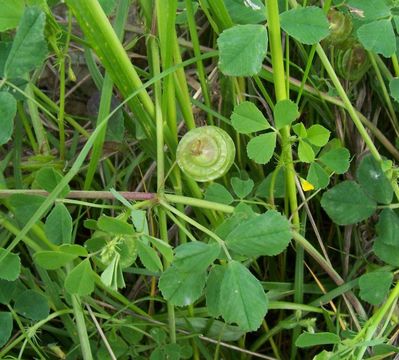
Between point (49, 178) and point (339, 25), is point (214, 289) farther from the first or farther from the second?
point (339, 25)

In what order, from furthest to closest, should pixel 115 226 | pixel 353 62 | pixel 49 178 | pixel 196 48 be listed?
pixel 353 62
pixel 196 48
pixel 49 178
pixel 115 226

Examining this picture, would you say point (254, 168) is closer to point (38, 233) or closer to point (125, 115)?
point (125, 115)

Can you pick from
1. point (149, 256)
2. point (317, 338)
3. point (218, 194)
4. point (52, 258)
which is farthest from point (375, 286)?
point (52, 258)

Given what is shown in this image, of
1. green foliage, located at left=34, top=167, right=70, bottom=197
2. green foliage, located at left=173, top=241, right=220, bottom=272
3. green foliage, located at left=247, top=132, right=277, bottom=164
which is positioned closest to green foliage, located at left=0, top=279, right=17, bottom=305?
green foliage, located at left=34, top=167, right=70, bottom=197

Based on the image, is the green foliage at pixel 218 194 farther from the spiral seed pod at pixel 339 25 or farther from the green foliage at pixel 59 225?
the spiral seed pod at pixel 339 25

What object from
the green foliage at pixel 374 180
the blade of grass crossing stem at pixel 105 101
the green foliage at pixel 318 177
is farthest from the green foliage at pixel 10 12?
the green foliage at pixel 374 180

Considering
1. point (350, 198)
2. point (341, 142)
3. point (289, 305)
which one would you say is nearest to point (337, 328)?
point (289, 305)
